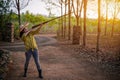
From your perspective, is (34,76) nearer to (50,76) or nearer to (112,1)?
(50,76)

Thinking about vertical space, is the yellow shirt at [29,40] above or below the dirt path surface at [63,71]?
above

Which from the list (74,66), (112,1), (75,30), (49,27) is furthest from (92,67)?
(49,27)

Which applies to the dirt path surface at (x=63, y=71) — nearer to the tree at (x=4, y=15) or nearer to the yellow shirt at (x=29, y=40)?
the yellow shirt at (x=29, y=40)

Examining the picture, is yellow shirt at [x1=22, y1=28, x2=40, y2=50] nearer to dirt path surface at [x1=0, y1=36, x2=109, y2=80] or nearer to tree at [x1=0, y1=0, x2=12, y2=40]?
dirt path surface at [x1=0, y1=36, x2=109, y2=80]

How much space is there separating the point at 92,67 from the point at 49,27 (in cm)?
6164

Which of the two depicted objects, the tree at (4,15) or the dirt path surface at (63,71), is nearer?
the dirt path surface at (63,71)

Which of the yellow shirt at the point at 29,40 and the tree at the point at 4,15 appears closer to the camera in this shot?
the yellow shirt at the point at 29,40

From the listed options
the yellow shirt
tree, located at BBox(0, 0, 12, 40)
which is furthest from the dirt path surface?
tree, located at BBox(0, 0, 12, 40)

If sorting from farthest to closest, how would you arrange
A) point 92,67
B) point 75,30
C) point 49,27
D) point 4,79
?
point 49,27 → point 75,30 → point 92,67 → point 4,79

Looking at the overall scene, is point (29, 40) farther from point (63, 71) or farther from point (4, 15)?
point (4, 15)

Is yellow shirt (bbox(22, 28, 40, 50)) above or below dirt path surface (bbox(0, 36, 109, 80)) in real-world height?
above

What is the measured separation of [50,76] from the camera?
1279cm

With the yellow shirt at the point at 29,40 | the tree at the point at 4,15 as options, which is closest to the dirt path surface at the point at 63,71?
the yellow shirt at the point at 29,40

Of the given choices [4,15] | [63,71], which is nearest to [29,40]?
[63,71]
